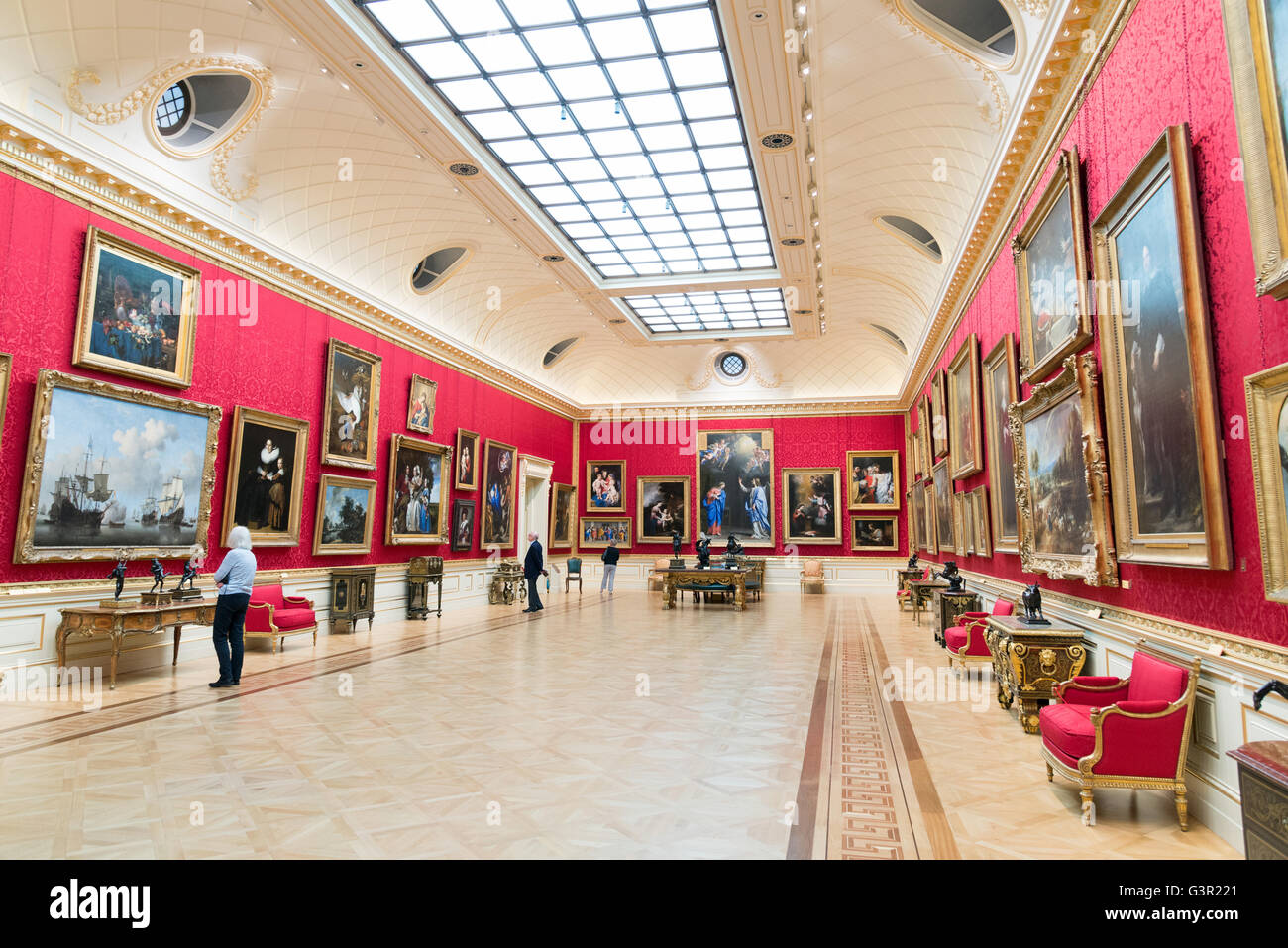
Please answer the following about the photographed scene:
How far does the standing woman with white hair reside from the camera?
8359mm

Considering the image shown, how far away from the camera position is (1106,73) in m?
5.91

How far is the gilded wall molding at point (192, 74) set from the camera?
28.0ft

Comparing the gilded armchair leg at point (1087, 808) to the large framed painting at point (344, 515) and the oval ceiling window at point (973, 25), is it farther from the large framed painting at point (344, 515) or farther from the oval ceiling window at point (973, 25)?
the large framed painting at point (344, 515)

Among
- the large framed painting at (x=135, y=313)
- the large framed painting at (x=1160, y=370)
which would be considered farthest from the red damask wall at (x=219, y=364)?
the large framed painting at (x=1160, y=370)

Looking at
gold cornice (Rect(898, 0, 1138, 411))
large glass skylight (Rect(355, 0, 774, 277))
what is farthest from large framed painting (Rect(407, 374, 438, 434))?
gold cornice (Rect(898, 0, 1138, 411))

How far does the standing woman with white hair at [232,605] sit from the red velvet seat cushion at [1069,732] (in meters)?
8.19

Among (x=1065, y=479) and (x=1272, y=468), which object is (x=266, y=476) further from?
(x=1272, y=468)

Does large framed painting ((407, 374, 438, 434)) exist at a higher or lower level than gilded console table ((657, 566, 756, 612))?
higher

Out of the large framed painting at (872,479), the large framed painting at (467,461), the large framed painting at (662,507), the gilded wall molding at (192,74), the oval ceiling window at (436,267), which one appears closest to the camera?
the gilded wall molding at (192,74)

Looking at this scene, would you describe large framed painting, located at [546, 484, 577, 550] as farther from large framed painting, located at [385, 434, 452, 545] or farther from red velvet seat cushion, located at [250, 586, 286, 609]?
red velvet seat cushion, located at [250, 586, 286, 609]

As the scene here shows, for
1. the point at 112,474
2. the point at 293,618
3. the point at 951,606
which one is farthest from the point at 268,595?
the point at 951,606

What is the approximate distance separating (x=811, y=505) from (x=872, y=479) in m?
2.15

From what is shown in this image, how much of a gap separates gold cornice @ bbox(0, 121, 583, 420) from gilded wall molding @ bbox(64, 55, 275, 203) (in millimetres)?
681
